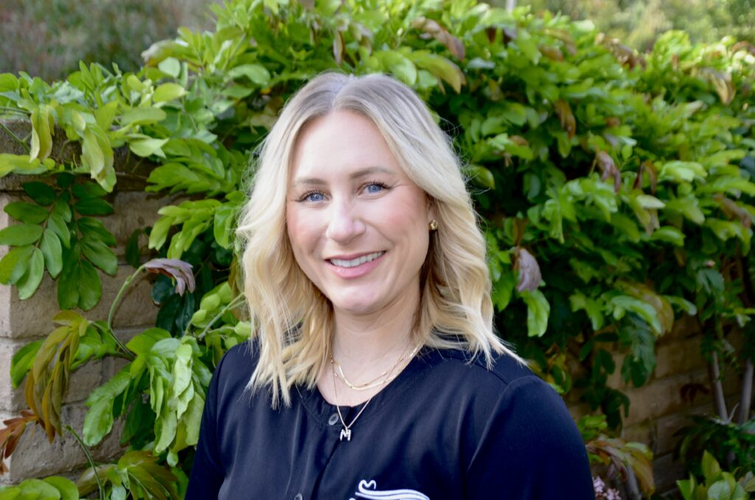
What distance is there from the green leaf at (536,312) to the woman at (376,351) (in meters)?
0.58

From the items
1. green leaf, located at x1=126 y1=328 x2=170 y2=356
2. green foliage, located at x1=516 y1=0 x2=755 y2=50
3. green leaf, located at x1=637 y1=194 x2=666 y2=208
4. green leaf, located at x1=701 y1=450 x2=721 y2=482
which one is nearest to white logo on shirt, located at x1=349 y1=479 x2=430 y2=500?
green leaf, located at x1=126 y1=328 x2=170 y2=356

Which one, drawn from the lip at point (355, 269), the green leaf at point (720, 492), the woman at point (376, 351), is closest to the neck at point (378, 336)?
the woman at point (376, 351)

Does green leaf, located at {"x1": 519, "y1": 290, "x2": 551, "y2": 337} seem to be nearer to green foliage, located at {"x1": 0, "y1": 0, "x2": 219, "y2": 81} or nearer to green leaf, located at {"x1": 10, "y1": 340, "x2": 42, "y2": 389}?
green leaf, located at {"x1": 10, "y1": 340, "x2": 42, "y2": 389}

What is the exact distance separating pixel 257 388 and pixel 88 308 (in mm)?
554

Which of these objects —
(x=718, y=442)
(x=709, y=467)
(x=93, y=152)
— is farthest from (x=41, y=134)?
(x=718, y=442)

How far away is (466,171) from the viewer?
2.46 metres

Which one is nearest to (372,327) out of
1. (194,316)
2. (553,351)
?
(194,316)

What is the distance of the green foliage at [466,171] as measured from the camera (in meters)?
1.97

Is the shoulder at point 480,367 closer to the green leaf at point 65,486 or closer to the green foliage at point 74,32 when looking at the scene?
the green leaf at point 65,486

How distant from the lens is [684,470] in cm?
381

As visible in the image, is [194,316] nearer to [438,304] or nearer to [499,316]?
[438,304]

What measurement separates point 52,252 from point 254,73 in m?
0.71

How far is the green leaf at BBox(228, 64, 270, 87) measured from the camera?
2268 mm

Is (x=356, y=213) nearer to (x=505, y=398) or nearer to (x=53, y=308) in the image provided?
(x=505, y=398)
